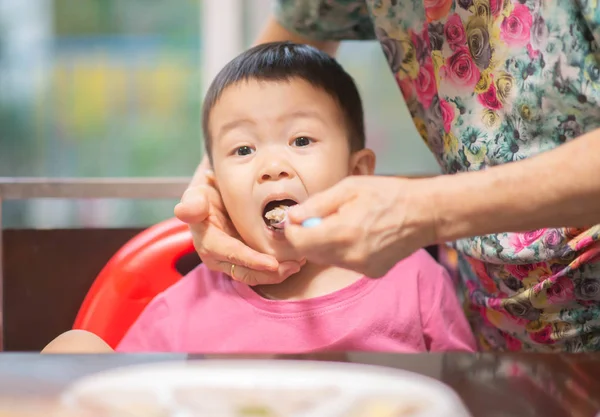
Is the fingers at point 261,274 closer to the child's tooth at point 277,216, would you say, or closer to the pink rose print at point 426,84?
the child's tooth at point 277,216

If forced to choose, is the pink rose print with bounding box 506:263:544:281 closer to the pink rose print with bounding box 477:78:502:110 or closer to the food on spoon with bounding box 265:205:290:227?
the pink rose print with bounding box 477:78:502:110

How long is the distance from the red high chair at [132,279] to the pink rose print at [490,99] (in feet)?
1.95

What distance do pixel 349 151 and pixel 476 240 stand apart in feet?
0.78

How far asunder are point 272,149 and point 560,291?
1.52 feet

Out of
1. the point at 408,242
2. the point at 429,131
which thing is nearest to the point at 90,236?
the point at 429,131

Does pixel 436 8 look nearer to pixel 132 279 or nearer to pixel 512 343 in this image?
pixel 512 343

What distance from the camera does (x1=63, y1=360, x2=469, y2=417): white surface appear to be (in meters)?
0.59

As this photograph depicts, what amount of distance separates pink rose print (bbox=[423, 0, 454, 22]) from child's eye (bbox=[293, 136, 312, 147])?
0.26m

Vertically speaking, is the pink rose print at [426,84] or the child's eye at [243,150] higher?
the pink rose print at [426,84]

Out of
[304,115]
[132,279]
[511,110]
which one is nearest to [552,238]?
[511,110]

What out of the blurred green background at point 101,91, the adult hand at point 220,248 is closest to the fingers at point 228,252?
the adult hand at point 220,248

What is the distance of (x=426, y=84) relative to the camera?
3.68 feet

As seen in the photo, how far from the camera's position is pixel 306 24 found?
131cm

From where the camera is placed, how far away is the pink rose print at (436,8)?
3.41 ft
